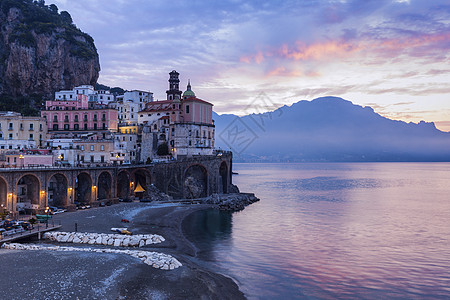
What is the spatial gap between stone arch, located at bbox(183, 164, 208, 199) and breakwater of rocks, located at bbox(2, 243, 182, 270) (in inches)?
2165

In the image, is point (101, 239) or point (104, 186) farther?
point (104, 186)

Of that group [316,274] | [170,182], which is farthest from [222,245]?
[170,182]

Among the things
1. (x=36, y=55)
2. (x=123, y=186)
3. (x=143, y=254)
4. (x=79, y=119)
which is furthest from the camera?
(x=36, y=55)

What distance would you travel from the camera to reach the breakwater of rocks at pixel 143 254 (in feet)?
119

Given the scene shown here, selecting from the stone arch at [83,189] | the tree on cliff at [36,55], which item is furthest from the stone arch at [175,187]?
the tree on cliff at [36,55]

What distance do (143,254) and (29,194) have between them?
34.3 meters

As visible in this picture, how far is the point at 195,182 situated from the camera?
98.7 m

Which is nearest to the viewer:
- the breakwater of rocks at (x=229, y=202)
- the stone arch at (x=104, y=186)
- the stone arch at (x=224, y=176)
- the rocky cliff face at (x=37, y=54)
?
the stone arch at (x=104, y=186)

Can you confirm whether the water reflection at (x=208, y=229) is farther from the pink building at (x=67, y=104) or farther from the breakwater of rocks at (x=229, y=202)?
the pink building at (x=67, y=104)

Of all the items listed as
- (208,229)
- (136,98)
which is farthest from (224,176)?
(208,229)

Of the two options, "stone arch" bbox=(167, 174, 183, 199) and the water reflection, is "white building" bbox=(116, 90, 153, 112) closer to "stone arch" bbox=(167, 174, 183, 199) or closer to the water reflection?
"stone arch" bbox=(167, 174, 183, 199)

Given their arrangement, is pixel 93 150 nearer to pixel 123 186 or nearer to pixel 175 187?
pixel 123 186

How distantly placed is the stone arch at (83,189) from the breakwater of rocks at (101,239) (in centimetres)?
2504

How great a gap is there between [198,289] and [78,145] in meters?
66.1
